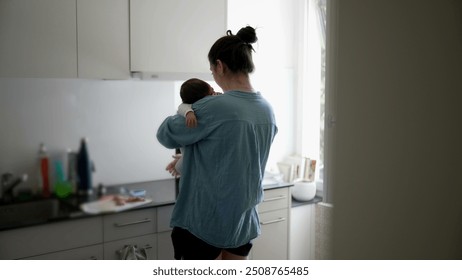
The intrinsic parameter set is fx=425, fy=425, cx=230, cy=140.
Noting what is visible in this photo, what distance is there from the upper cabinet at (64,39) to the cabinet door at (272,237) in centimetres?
85

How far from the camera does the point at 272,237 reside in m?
1.85

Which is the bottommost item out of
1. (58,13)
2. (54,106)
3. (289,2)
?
(54,106)

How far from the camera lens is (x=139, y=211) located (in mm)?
1442

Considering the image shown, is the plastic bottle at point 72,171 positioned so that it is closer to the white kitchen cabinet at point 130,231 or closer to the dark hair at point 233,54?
the white kitchen cabinet at point 130,231

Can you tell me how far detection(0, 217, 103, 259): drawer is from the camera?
1208mm

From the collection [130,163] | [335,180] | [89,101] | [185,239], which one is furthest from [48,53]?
[335,180]

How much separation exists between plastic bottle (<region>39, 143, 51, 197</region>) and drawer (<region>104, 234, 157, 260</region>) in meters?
0.30

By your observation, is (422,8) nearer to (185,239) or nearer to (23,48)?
(185,239)

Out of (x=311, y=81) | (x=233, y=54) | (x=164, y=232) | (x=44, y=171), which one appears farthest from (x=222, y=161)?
(x=311, y=81)

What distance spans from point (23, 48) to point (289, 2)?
1344mm

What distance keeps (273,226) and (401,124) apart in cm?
153

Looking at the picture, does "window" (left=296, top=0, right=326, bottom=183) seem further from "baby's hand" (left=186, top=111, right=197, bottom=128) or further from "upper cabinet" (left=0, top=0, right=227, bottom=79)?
"baby's hand" (left=186, top=111, right=197, bottom=128)

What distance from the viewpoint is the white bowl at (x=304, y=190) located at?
201 centimetres

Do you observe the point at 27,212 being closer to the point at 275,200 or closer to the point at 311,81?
the point at 275,200
